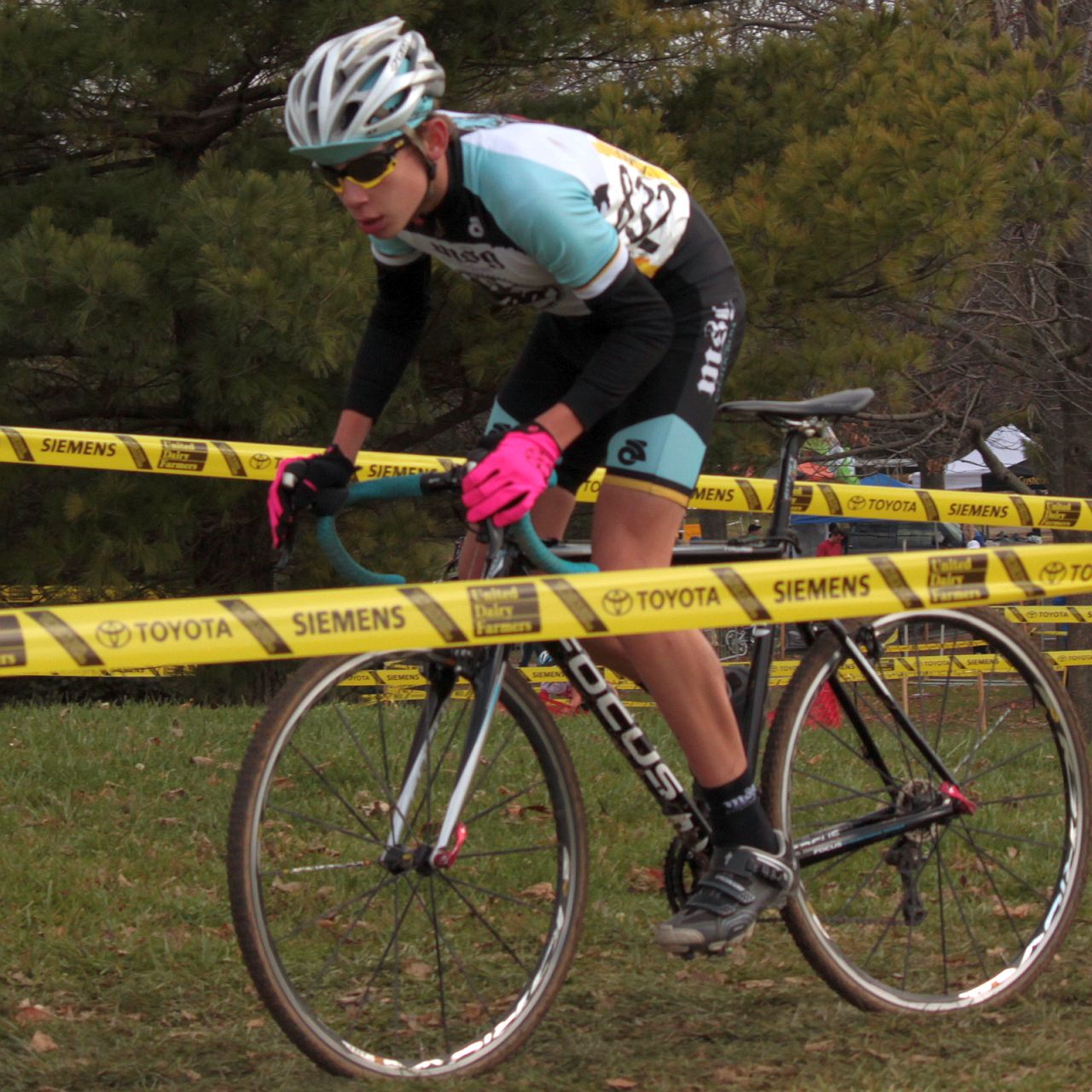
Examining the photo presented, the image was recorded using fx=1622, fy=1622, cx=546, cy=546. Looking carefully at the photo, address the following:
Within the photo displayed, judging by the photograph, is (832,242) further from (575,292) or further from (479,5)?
(575,292)

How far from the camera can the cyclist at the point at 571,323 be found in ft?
10.4

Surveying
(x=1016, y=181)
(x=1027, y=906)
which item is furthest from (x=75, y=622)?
(x=1016, y=181)

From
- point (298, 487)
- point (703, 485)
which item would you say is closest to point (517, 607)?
point (298, 487)

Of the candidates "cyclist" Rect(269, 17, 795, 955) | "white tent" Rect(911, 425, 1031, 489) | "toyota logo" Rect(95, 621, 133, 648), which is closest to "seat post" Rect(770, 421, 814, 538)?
"cyclist" Rect(269, 17, 795, 955)

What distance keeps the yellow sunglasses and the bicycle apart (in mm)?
597

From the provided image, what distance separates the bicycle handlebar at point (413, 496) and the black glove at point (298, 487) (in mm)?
42

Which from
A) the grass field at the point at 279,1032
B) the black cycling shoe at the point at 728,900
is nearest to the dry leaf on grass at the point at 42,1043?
the grass field at the point at 279,1032

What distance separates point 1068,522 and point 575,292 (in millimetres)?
2952

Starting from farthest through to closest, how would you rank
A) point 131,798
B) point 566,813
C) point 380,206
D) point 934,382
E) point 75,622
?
1. point 934,382
2. point 131,798
3. point 566,813
4. point 380,206
5. point 75,622

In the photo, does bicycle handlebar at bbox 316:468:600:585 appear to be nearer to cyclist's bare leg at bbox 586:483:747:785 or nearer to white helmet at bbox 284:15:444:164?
cyclist's bare leg at bbox 586:483:747:785

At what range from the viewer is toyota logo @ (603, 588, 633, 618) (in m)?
2.99

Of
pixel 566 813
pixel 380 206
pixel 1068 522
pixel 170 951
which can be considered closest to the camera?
pixel 380 206

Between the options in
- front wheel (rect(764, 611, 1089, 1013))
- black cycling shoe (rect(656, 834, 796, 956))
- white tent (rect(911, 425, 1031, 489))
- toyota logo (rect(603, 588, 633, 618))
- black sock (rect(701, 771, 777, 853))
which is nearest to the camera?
toyota logo (rect(603, 588, 633, 618))

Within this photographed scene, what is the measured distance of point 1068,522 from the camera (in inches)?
223
